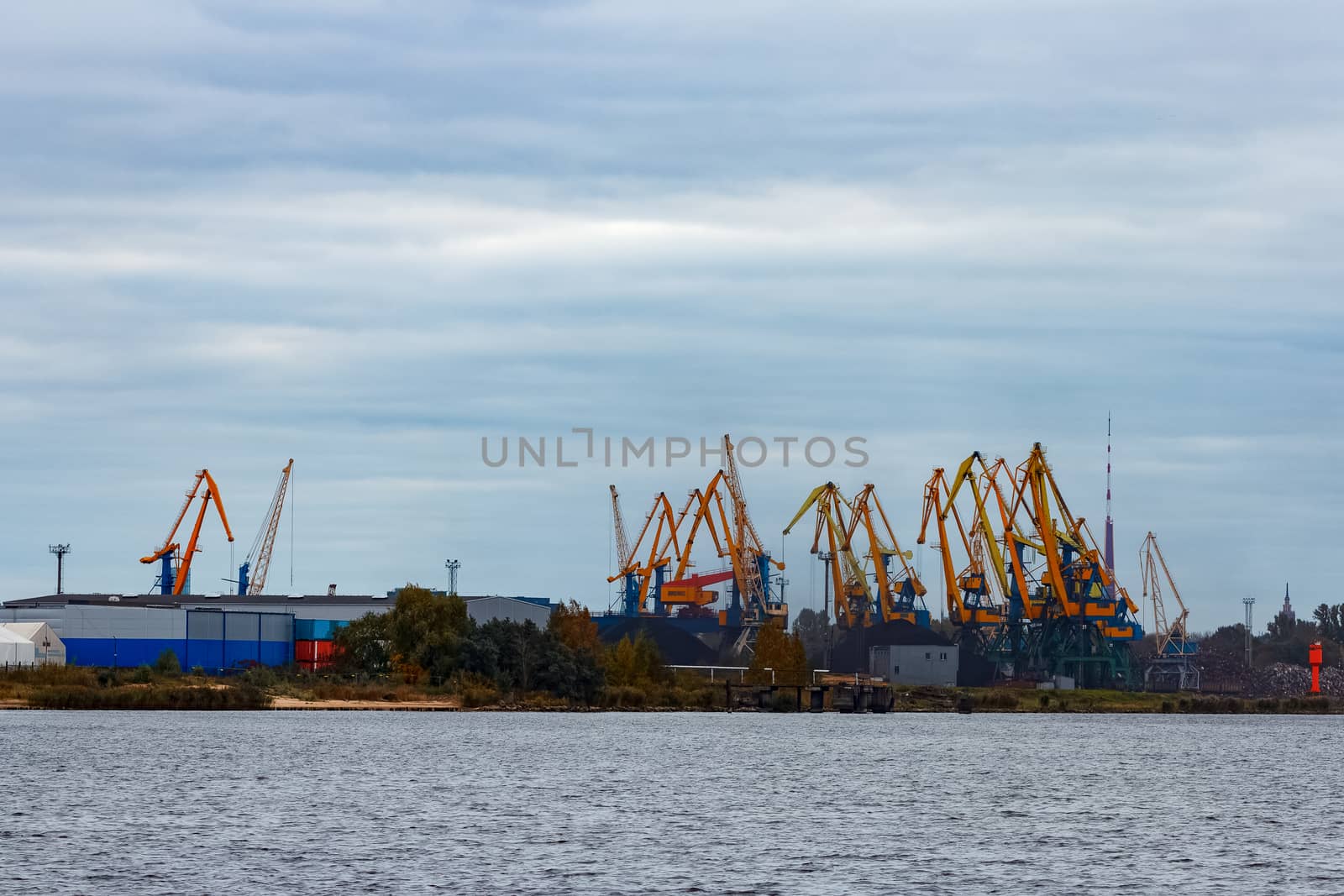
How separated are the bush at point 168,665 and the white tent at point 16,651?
304 inches

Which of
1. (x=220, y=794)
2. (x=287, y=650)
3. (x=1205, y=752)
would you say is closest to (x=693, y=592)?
(x=287, y=650)

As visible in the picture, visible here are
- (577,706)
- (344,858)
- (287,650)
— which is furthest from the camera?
(287,650)

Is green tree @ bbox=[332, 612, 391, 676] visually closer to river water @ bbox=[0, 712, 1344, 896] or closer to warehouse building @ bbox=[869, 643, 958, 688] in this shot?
river water @ bbox=[0, 712, 1344, 896]

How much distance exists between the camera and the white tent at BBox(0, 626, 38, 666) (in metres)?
110

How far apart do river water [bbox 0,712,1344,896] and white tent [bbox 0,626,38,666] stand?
1614 centimetres

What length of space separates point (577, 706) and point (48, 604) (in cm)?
4251

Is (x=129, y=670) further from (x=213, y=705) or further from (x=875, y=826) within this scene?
(x=875, y=826)

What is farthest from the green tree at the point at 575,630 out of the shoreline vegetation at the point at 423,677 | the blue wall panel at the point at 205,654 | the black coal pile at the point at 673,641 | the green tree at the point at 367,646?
the black coal pile at the point at 673,641

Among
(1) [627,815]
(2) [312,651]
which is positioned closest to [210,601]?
(2) [312,651]

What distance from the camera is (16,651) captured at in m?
110

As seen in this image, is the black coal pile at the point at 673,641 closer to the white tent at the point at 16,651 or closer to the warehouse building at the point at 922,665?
the warehouse building at the point at 922,665

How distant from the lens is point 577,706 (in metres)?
121

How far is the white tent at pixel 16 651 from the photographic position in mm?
109688

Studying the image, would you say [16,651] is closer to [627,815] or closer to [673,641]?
[627,815]
